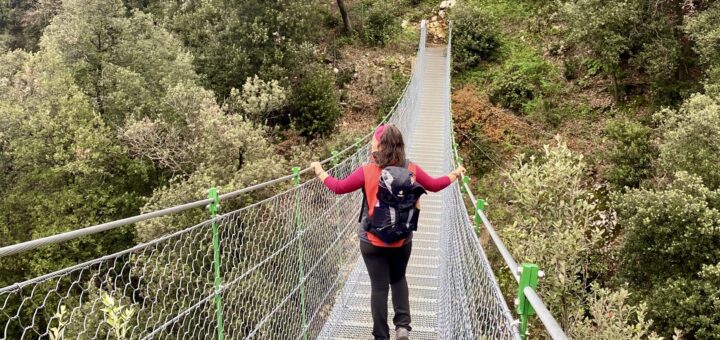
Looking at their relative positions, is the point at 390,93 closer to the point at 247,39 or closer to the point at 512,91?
the point at 512,91

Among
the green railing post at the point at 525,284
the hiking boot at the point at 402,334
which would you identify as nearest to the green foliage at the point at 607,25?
the hiking boot at the point at 402,334

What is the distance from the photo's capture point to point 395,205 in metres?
2.06

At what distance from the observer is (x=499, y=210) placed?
823 centimetres

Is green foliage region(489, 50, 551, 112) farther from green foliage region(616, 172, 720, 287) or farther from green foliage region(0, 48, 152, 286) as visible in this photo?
green foliage region(0, 48, 152, 286)

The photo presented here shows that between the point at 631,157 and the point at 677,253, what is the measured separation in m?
2.59

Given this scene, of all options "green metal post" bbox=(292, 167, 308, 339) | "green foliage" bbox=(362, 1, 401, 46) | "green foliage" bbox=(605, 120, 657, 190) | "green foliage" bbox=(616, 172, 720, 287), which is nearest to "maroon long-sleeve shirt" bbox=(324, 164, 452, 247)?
"green metal post" bbox=(292, 167, 308, 339)

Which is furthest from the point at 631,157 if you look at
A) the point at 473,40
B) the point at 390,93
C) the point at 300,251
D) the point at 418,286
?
the point at 300,251

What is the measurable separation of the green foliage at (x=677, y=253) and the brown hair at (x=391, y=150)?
15.5ft

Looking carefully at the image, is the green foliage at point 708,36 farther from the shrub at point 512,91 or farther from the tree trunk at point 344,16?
the tree trunk at point 344,16

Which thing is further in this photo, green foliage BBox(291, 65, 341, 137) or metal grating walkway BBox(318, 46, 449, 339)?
green foliage BBox(291, 65, 341, 137)

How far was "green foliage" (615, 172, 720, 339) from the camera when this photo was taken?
5219 millimetres

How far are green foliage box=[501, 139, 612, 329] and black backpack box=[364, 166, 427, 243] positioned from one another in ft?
10.8

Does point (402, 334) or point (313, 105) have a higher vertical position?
point (313, 105)

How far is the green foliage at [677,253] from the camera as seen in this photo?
522 centimetres
